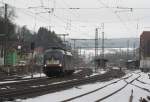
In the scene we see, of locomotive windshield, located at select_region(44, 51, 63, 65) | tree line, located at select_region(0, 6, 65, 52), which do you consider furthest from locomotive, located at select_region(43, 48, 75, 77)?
tree line, located at select_region(0, 6, 65, 52)

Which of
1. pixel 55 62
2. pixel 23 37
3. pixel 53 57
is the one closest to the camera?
pixel 55 62

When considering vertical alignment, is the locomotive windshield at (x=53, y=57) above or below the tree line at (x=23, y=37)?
below

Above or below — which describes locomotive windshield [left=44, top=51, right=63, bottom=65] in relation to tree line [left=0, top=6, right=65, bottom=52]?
below

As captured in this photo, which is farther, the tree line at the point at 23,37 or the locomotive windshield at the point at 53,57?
the tree line at the point at 23,37

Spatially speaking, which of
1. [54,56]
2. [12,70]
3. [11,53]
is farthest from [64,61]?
[11,53]

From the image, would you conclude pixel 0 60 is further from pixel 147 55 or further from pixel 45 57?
pixel 147 55

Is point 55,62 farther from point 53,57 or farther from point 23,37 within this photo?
point 23,37

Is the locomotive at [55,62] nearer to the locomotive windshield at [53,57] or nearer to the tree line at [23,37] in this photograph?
the locomotive windshield at [53,57]

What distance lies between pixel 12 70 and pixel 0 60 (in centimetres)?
1512

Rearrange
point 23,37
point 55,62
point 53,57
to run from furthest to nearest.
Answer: point 23,37 → point 53,57 → point 55,62

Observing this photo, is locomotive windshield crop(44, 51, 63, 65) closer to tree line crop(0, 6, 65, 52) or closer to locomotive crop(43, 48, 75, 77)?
locomotive crop(43, 48, 75, 77)

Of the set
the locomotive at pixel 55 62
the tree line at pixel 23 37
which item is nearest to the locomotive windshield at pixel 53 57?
the locomotive at pixel 55 62

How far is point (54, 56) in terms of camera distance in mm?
47438

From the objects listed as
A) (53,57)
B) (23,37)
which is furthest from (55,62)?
(23,37)
